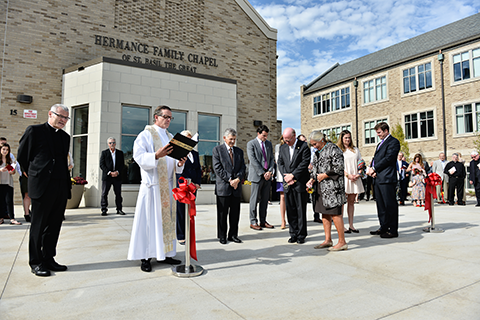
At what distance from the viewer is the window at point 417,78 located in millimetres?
23634

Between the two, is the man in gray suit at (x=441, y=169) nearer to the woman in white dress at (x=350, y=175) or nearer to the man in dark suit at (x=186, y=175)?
the woman in white dress at (x=350, y=175)

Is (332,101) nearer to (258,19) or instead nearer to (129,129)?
(258,19)

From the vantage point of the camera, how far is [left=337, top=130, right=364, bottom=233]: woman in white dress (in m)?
6.40

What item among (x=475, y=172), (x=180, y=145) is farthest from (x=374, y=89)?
(x=180, y=145)

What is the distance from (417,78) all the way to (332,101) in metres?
8.67

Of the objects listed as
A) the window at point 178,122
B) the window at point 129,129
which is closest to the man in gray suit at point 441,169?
the window at point 178,122

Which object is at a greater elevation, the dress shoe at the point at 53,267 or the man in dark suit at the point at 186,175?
the man in dark suit at the point at 186,175

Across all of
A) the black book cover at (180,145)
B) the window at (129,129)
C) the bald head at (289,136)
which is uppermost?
the window at (129,129)

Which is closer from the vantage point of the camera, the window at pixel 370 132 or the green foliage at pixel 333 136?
the window at pixel 370 132

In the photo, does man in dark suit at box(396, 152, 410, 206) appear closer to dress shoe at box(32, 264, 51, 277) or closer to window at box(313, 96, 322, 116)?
dress shoe at box(32, 264, 51, 277)

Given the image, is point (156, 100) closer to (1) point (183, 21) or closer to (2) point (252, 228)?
(1) point (183, 21)

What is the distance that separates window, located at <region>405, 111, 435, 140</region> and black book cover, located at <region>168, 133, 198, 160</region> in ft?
80.2

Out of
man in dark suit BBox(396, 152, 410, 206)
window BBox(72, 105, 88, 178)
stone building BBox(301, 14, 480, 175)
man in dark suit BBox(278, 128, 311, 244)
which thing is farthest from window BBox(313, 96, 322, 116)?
man in dark suit BBox(278, 128, 311, 244)

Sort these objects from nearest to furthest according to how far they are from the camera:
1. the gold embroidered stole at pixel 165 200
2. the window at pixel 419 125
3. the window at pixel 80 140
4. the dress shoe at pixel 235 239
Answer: the gold embroidered stole at pixel 165 200, the dress shoe at pixel 235 239, the window at pixel 80 140, the window at pixel 419 125
